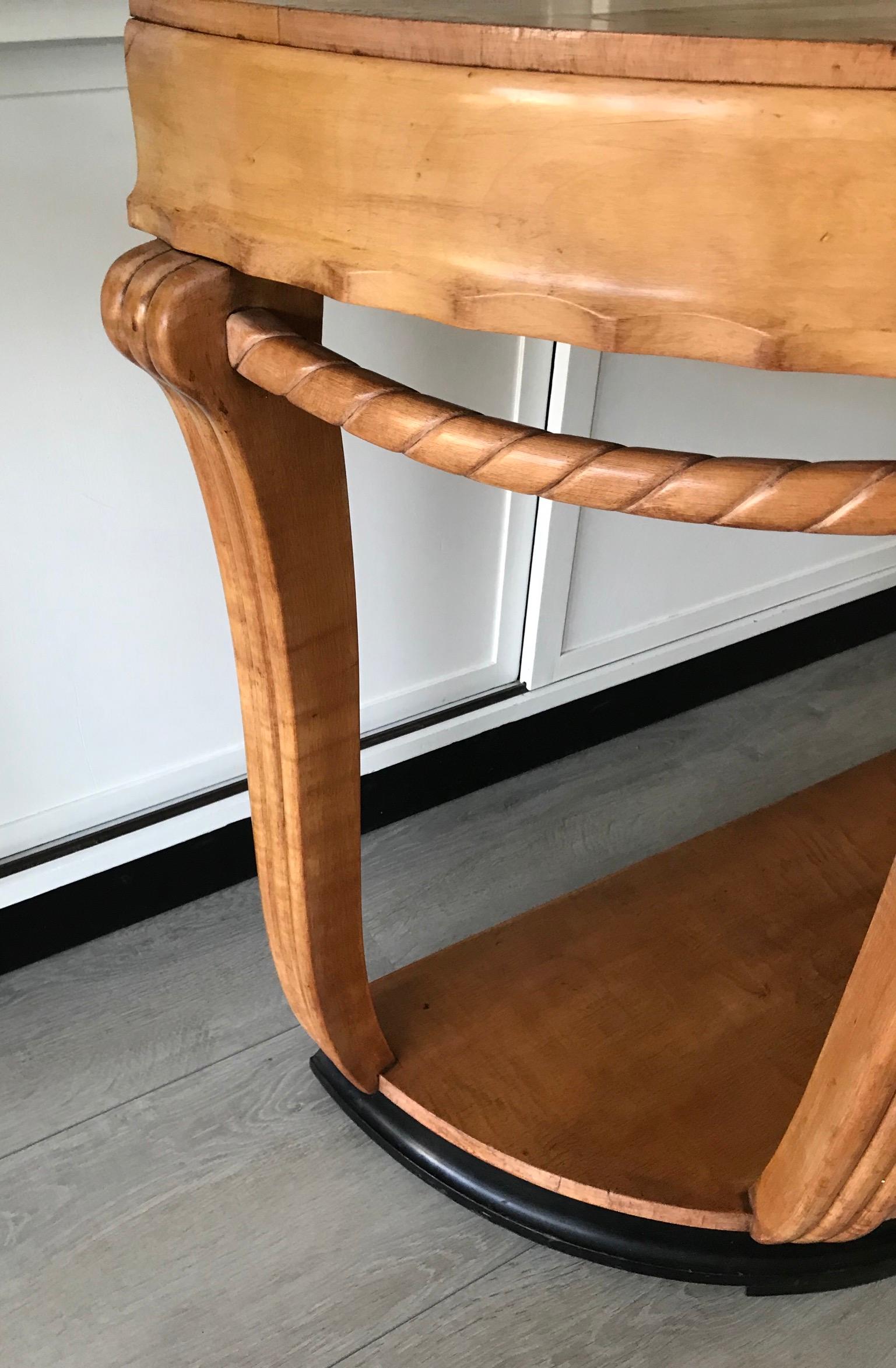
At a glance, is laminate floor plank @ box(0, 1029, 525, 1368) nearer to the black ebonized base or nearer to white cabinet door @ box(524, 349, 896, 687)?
the black ebonized base

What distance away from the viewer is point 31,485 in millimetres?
823

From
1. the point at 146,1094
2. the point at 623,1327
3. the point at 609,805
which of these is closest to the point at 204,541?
the point at 146,1094

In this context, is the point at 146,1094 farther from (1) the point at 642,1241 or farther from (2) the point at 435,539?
(2) the point at 435,539

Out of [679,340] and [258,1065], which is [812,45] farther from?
[258,1065]

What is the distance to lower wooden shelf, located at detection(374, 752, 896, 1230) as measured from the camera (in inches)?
31.4

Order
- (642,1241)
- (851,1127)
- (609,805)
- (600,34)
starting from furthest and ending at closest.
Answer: (609,805) < (642,1241) < (851,1127) < (600,34)

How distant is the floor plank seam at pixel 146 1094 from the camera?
0.88 m

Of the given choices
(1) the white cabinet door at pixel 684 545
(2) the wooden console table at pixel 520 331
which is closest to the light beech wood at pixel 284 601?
(2) the wooden console table at pixel 520 331

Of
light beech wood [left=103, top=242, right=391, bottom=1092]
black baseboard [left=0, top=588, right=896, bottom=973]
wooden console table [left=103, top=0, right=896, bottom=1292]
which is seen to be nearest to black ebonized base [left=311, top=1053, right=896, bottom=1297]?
wooden console table [left=103, top=0, right=896, bottom=1292]

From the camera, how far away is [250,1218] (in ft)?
2.74

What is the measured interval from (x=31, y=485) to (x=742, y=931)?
72 centimetres

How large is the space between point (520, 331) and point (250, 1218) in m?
0.73

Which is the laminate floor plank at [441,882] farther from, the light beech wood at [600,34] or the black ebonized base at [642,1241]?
the light beech wood at [600,34]

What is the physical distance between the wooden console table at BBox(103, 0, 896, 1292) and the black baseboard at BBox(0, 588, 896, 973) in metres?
0.32
